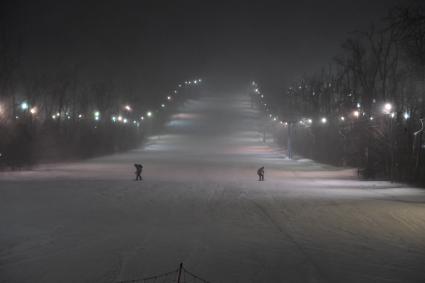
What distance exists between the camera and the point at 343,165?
56.0 m

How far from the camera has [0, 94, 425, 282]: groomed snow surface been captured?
13446 mm

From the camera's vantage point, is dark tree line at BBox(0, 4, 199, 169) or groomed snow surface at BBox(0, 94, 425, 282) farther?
dark tree line at BBox(0, 4, 199, 169)

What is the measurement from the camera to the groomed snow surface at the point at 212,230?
13.4 m

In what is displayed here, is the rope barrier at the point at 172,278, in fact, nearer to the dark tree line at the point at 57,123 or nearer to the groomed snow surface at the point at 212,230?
the groomed snow surface at the point at 212,230

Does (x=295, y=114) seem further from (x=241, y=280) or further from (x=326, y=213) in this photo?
(x=241, y=280)

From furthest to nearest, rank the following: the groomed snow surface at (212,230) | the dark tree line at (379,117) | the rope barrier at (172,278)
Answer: the dark tree line at (379,117), the groomed snow surface at (212,230), the rope barrier at (172,278)

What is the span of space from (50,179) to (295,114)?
222 ft

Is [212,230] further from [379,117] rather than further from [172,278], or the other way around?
[379,117]

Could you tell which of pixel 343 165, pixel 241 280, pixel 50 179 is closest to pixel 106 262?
pixel 241 280

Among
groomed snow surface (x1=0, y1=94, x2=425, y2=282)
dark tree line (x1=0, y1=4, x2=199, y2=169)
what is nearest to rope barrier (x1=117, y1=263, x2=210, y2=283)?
groomed snow surface (x1=0, y1=94, x2=425, y2=282)

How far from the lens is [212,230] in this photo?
18562mm

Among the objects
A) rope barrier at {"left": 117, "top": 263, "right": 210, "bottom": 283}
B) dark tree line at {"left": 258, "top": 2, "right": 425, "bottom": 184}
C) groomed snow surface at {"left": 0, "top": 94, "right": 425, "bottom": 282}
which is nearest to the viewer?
rope barrier at {"left": 117, "top": 263, "right": 210, "bottom": 283}

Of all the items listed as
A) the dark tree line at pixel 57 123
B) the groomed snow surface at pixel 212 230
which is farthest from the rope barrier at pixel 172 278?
the dark tree line at pixel 57 123

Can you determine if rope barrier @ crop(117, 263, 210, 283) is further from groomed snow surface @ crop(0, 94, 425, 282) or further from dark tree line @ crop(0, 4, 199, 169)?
dark tree line @ crop(0, 4, 199, 169)
